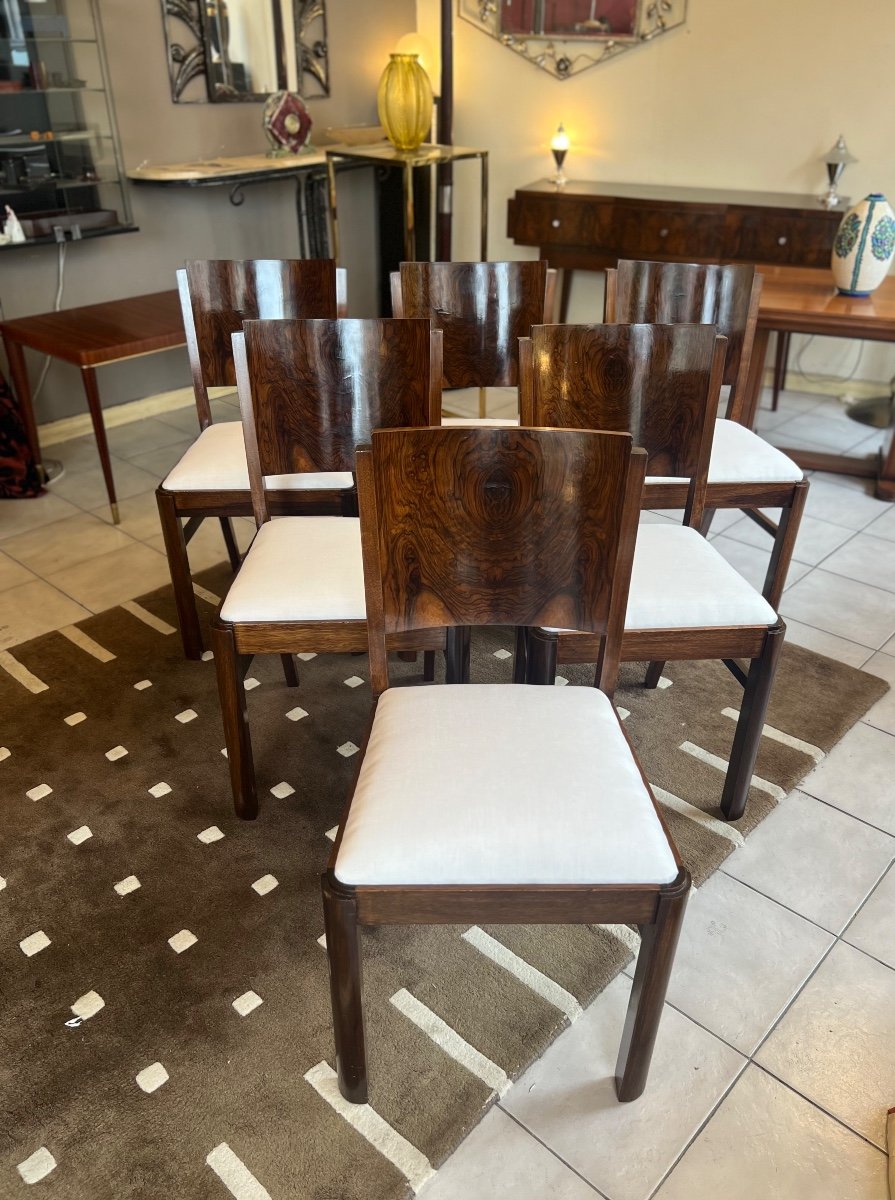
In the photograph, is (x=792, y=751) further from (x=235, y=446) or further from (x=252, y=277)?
(x=252, y=277)

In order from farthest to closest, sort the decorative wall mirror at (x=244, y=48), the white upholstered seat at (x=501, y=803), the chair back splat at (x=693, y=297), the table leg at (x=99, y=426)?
1. the decorative wall mirror at (x=244, y=48)
2. the table leg at (x=99, y=426)
3. the chair back splat at (x=693, y=297)
4. the white upholstered seat at (x=501, y=803)

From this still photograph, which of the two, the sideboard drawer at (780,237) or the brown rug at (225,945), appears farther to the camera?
the sideboard drawer at (780,237)

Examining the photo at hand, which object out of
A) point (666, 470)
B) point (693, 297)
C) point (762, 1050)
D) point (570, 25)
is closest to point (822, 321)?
point (693, 297)

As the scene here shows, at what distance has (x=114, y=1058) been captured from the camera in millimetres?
1374

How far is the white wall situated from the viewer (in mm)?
3656

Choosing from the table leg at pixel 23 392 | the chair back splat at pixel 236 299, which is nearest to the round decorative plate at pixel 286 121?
the table leg at pixel 23 392

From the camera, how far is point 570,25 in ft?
13.4

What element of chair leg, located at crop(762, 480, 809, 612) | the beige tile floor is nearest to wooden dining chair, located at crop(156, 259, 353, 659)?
chair leg, located at crop(762, 480, 809, 612)

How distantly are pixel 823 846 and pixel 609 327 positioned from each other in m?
1.06

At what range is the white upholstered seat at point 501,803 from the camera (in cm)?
112

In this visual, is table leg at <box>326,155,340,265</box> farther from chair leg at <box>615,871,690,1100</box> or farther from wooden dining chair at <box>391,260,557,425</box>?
chair leg at <box>615,871,690,1100</box>

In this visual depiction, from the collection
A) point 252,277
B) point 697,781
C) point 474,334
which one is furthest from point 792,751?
point 252,277

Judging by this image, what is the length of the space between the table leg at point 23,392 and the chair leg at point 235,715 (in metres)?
1.82

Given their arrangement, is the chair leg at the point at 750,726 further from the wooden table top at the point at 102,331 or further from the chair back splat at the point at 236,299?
the wooden table top at the point at 102,331
